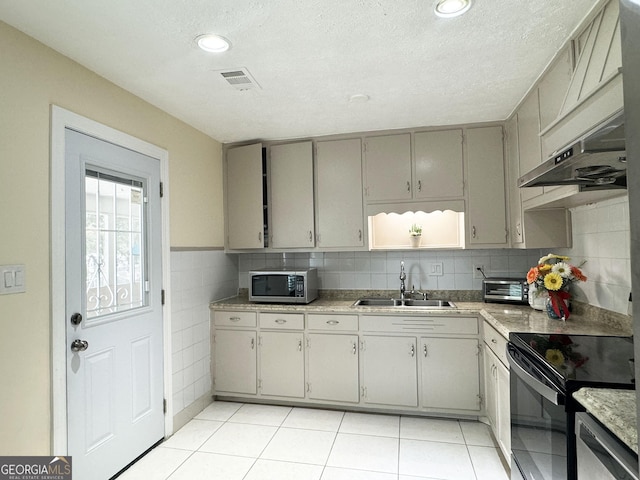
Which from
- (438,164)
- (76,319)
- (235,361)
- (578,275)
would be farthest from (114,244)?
(578,275)

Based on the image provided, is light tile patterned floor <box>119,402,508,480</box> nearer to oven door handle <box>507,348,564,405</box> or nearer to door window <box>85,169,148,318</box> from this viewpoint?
oven door handle <box>507,348,564,405</box>

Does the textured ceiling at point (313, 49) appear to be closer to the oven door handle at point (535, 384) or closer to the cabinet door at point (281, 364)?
the oven door handle at point (535, 384)

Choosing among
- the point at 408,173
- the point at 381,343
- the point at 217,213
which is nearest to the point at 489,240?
the point at 408,173

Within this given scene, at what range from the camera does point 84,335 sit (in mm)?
1957

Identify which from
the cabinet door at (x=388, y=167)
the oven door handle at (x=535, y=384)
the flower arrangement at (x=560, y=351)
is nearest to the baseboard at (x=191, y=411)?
the cabinet door at (x=388, y=167)

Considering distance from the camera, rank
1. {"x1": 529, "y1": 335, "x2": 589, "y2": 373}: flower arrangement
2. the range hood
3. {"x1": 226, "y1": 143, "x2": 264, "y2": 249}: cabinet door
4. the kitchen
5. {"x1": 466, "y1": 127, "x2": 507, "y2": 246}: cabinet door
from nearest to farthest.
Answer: the range hood < {"x1": 529, "y1": 335, "x2": 589, "y2": 373}: flower arrangement < the kitchen < {"x1": 466, "y1": 127, "x2": 507, "y2": 246}: cabinet door < {"x1": 226, "y1": 143, "x2": 264, "y2": 249}: cabinet door

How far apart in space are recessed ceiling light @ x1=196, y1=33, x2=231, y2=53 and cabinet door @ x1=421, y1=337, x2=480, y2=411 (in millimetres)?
2425

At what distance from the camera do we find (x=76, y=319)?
1896 millimetres

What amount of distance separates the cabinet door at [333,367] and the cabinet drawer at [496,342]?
3.27ft

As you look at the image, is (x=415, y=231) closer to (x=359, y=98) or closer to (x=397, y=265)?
(x=397, y=265)

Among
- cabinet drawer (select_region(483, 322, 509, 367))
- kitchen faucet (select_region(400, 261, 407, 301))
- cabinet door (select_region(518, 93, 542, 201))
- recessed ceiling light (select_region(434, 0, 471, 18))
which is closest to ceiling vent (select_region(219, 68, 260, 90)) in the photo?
recessed ceiling light (select_region(434, 0, 471, 18))

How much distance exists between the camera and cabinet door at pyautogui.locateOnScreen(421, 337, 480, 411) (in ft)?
8.93

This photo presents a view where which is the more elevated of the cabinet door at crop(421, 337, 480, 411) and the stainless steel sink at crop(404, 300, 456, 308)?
the stainless steel sink at crop(404, 300, 456, 308)

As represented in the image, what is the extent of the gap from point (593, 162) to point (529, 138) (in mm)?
1134
